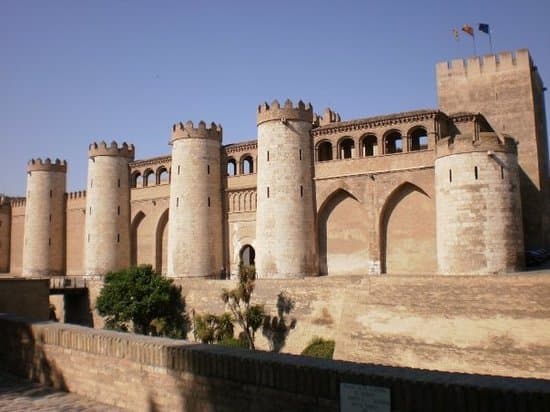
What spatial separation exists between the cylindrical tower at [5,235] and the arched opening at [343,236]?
29.8 m

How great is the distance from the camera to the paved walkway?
24.2 ft

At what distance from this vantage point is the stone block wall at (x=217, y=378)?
4.70 metres

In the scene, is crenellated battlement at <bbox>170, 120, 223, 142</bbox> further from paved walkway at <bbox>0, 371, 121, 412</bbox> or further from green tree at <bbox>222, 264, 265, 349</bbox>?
paved walkway at <bbox>0, 371, 121, 412</bbox>

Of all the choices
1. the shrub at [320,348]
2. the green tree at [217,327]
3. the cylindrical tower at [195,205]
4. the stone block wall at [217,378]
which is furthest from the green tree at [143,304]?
the stone block wall at [217,378]

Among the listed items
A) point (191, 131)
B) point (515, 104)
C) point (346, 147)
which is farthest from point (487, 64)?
point (191, 131)

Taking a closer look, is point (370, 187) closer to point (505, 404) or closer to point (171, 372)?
point (171, 372)

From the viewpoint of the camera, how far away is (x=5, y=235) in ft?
148

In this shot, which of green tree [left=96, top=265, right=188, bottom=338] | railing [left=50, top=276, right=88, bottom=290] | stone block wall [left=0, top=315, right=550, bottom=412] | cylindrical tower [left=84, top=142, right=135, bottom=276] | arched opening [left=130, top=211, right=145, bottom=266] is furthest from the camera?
arched opening [left=130, top=211, right=145, bottom=266]

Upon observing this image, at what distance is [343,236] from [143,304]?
9.27 m

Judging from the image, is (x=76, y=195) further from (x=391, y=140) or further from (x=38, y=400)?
(x=38, y=400)

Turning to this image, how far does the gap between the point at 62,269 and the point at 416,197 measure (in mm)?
25996

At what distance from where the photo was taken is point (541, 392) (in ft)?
14.3

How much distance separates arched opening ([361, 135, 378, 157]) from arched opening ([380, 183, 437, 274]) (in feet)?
9.55

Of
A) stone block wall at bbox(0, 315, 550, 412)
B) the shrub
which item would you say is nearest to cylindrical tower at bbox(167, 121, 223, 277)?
the shrub
